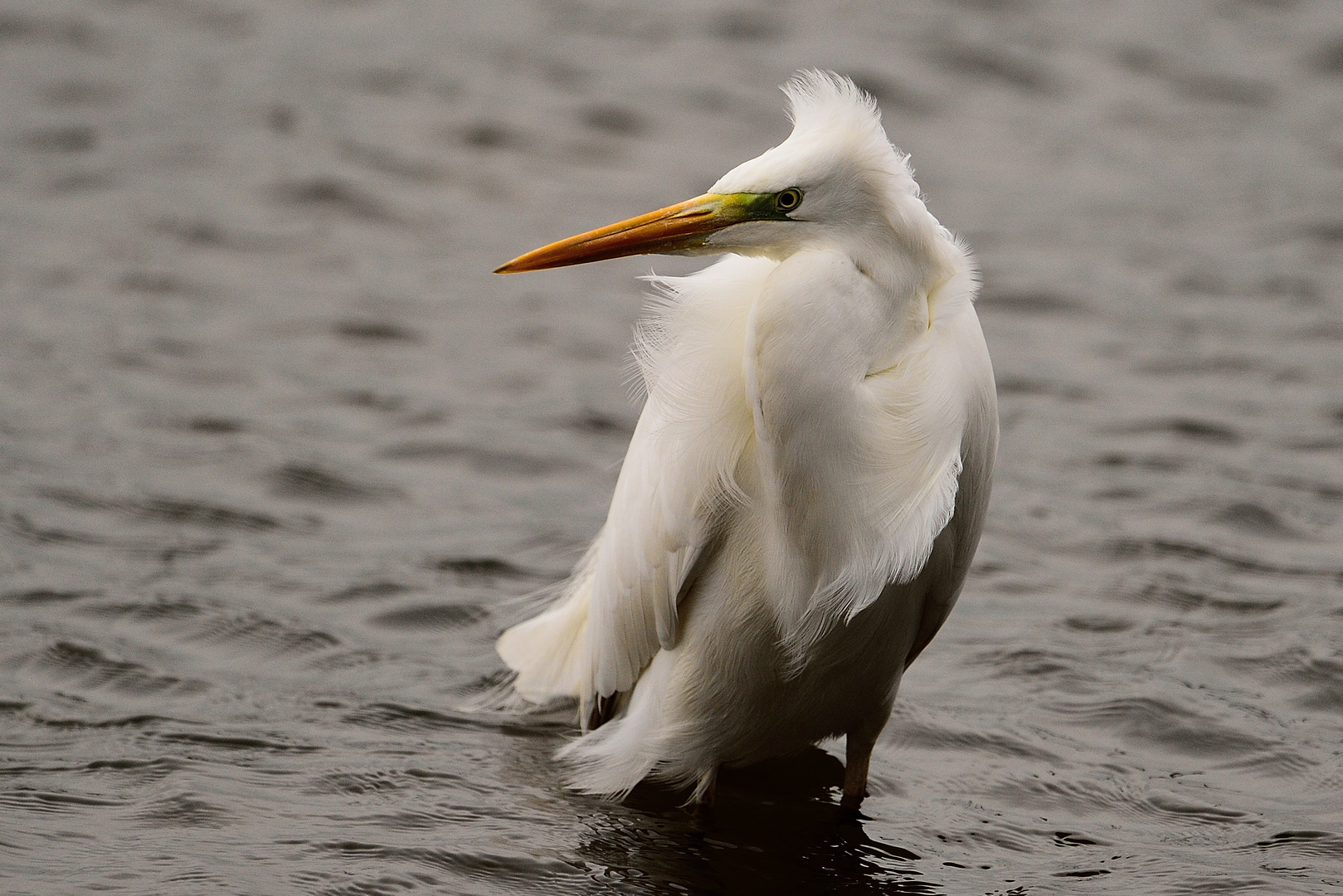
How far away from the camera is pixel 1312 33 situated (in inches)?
407

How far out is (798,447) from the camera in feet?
11.0

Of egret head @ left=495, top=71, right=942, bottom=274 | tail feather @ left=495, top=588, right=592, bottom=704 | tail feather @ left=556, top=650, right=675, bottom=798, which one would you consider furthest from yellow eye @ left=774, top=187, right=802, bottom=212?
tail feather @ left=495, top=588, right=592, bottom=704

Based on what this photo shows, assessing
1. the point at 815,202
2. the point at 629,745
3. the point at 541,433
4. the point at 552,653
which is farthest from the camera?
the point at 541,433

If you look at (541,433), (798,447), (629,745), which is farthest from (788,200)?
(541,433)

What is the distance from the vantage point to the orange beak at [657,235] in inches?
132

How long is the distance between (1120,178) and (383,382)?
14.5 ft

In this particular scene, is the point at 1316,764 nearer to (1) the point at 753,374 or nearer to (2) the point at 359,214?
(1) the point at 753,374

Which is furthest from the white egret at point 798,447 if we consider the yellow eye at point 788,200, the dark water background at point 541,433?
the dark water background at point 541,433

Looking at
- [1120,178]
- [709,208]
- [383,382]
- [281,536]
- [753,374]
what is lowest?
[281,536]

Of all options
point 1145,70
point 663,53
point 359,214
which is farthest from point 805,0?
point 359,214

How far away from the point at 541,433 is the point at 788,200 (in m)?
3.32

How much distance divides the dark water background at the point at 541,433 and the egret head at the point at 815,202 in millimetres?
1590

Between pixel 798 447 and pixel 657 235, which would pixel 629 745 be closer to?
pixel 798 447

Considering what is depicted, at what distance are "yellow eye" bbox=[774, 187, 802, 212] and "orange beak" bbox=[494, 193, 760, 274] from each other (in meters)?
0.05
